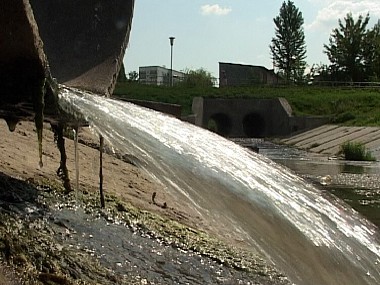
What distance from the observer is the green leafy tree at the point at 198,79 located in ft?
165

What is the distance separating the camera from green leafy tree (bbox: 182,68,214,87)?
50.3m

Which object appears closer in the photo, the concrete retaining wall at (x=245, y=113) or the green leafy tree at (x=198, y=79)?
the concrete retaining wall at (x=245, y=113)

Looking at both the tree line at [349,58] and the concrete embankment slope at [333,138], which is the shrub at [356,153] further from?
the tree line at [349,58]

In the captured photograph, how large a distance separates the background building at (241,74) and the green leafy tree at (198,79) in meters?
1.17

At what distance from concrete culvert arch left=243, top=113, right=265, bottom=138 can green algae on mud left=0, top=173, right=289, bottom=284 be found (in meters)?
37.6

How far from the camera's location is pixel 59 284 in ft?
10.5

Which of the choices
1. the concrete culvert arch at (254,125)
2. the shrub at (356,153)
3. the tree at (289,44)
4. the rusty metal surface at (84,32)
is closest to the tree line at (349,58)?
the tree at (289,44)

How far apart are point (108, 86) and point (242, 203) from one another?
2.44 m

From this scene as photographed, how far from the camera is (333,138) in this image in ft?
101

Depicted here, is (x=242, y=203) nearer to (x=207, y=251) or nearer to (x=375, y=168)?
(x=207, y=251)

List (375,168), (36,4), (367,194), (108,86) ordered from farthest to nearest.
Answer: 1. (375,168)
2. (367,194)
3. (36,4)
4. (108,86)

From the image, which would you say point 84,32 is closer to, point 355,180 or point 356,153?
point 355,180

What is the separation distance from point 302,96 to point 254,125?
3.26 metres

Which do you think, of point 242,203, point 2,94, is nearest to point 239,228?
point 242,203
